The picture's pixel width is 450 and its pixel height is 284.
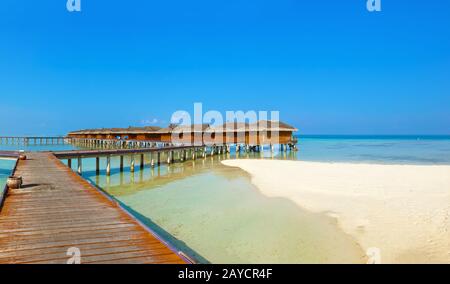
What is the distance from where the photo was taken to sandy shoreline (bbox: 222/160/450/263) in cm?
488

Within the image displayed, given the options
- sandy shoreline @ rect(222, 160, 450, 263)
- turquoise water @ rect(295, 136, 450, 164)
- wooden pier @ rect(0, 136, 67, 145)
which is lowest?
turquoise water @ rect(295, 136, 450, 164)

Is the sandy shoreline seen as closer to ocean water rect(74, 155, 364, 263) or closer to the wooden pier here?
ocean water rect(74, 155, 364, 263)

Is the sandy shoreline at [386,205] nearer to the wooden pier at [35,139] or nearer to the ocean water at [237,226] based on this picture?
the ocean water at [237,226]

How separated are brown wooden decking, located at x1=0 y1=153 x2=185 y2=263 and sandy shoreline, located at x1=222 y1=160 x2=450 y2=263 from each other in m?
3.53

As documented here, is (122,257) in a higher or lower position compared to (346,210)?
higher

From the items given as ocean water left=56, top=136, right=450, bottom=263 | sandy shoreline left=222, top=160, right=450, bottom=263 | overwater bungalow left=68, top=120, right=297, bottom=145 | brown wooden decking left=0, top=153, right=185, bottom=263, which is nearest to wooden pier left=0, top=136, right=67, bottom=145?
overwater bungalow left=68, top=120, right=297, bottom=145

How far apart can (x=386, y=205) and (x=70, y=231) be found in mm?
6924

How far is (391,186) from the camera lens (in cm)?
989

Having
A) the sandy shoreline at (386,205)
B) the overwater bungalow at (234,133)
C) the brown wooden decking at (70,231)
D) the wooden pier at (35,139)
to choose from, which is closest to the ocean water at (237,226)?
the sandy shoreline at (386,205)

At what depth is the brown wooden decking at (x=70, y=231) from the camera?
10.3 feet

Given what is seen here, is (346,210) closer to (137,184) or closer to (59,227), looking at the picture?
(59,227)

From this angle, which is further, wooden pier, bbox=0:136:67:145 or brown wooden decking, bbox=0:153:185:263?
wooden pier, bbox=0:136:67:145

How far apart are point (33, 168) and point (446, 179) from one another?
14.2 metres
